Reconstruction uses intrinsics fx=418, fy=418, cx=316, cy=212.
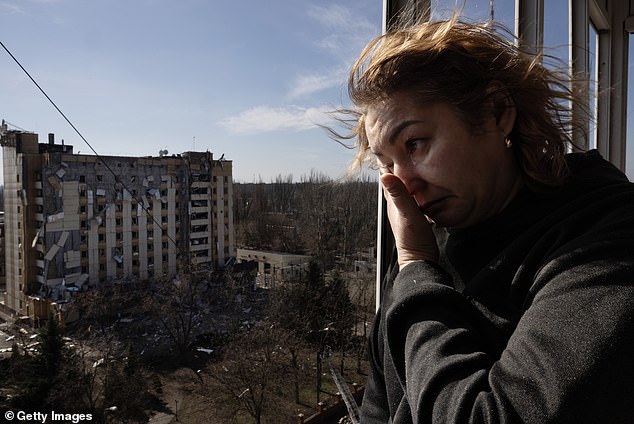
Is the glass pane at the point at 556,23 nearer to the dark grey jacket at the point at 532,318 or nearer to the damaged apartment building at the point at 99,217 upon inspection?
the dark grey jacket at the point at 532,318

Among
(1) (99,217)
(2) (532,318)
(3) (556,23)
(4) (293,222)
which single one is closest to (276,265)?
(4) (293,222)

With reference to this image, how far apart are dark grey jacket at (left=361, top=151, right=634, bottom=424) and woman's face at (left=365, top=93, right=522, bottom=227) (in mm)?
25

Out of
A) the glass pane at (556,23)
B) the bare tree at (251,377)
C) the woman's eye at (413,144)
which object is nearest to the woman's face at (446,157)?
the woman's eye at (413,144)

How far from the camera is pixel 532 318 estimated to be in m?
0.32

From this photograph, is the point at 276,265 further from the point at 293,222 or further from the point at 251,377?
the point at 251,377

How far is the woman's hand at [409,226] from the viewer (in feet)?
1.56

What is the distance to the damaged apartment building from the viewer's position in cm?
129

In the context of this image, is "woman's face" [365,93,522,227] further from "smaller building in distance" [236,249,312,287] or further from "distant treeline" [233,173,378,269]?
"smaller building in distance" [236,249,312,287]

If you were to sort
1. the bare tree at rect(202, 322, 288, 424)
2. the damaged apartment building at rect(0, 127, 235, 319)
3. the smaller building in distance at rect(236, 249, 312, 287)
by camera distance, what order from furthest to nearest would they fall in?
the smaller building in distance at rect(236, 249, 312, 287) < the bare tree at rect(202, 322, 288, 424) < the damaged apartment building at rect(0, 127, 235, 319)

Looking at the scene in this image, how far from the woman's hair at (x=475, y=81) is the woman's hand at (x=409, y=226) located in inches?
3.9

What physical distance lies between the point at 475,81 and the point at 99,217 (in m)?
1.51

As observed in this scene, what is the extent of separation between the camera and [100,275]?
1588 mm

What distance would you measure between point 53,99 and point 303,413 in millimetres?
1646

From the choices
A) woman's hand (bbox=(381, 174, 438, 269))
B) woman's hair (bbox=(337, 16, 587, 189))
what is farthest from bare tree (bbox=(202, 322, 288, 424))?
woman's hair (bbox=(337, 16, 587, 189))
